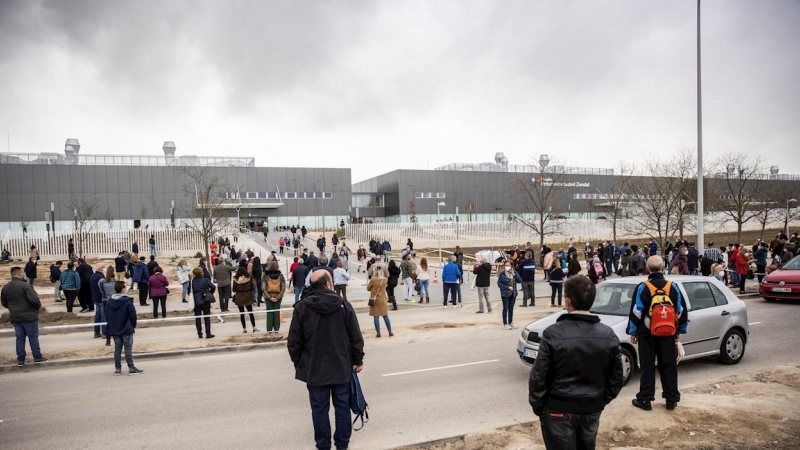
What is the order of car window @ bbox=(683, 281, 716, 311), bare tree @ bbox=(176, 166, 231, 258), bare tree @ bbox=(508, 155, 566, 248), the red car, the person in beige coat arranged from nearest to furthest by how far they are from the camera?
car window @ bbox=(683, 281, 716, 311), the person in beige coat, the red car, bare tree @ bbox=(176, 166, 231, 258), bare tree @ bbox=(508, 155, 566, 248)

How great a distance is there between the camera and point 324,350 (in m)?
4.84

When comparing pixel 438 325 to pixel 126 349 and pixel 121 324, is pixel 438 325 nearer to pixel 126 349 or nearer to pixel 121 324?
pixel 126 349

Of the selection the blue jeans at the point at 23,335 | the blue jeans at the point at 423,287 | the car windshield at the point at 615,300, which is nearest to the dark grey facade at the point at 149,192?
the blue jeans at the point at 423,287

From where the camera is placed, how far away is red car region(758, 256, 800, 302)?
15.6m

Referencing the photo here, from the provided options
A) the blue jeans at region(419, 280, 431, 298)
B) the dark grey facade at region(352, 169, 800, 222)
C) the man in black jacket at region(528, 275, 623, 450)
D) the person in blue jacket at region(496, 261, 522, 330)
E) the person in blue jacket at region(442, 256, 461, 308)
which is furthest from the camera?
the dark grey facade at region(352, 169, 800, 222)

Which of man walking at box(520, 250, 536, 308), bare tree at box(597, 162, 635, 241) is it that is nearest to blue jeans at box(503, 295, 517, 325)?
man walking at box(520, 250, 536, 308)

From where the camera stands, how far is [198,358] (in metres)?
10.7

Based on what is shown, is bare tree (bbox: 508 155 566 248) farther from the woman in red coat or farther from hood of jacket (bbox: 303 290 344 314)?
hood of jacket (bbox: 303 290 344 314)

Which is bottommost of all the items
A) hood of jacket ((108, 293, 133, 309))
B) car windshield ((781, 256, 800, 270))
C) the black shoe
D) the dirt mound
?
the dirt mound

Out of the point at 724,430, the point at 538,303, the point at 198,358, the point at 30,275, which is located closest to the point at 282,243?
the point at 30,275

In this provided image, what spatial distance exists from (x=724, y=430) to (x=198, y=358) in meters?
9.27

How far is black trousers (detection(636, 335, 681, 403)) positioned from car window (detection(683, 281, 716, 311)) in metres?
2.58

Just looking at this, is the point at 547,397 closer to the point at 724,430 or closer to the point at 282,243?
the point at 724,430

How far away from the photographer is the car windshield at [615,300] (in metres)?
8.12
